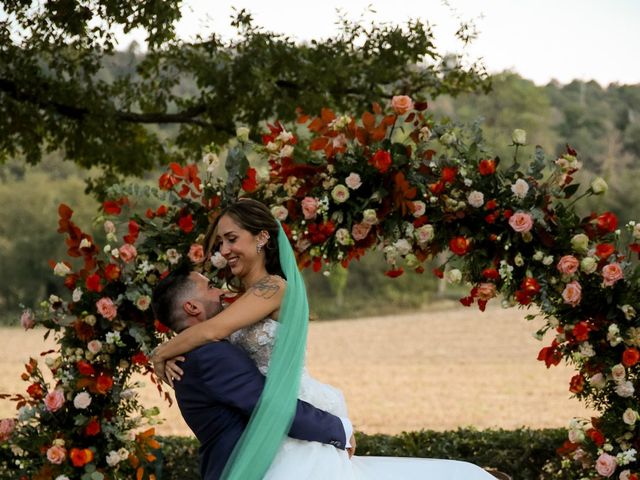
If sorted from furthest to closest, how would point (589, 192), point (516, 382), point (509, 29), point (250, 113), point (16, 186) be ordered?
point (16, 186) < point (509, 29) < point (516, 382) < point (250, 113) < point (589, 192)

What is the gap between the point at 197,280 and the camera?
11.6 ft

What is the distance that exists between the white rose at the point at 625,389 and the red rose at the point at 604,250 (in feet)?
2.17

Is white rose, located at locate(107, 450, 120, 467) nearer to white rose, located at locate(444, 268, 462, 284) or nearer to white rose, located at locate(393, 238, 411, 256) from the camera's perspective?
white rose, located at locate(393, 238, 411, 256)

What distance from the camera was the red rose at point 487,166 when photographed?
523cm

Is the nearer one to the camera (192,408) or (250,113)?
(192,408)

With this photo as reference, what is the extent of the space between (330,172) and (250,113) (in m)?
3.68

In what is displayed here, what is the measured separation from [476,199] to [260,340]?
6.37 ft

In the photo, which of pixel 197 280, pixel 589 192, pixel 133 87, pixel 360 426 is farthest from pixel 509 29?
pixel 197 280

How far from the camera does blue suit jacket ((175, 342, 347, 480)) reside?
135 inches

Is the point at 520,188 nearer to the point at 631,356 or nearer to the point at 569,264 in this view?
the point at 569,264

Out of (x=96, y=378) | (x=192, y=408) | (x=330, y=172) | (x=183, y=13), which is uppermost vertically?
(x=183, y=13)

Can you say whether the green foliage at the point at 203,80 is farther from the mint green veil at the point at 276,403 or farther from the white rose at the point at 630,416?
the mint green veil at the point at 276,403

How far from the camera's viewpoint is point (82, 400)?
5.49m

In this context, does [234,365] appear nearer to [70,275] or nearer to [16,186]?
[70,275]
